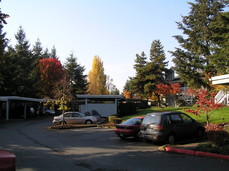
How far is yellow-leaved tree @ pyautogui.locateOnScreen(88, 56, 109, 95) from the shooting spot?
63969mm

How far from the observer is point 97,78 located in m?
64.9

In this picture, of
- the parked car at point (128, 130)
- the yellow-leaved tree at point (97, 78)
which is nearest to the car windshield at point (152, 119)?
the parked car at point (128, 130)

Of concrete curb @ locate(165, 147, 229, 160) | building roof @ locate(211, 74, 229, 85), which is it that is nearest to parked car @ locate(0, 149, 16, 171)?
concrete curb @ locate(165, 147, 229, 160)

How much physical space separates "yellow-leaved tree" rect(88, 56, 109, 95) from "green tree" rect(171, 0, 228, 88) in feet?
106

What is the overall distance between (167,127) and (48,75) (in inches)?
1735

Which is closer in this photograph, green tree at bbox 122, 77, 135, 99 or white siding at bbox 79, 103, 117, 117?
white siding at bbox 79, 103, 117, 117

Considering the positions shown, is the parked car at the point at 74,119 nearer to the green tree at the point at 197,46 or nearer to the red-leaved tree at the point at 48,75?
the green tree at the point at 197,46

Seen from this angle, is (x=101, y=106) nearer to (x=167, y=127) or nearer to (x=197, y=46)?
(x=197, y=46)

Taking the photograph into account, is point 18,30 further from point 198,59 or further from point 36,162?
point 36,162

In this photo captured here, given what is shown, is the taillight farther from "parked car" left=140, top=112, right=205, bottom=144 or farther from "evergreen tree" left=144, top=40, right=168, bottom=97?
"evergreen tree" left=144, top=40, right=168, bottom=97

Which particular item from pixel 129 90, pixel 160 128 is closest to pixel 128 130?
pixel 160 128

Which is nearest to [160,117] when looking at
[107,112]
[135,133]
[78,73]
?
[135,133]

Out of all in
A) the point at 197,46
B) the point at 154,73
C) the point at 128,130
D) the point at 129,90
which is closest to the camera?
the point at 128,130

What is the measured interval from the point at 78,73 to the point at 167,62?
23.3 meters
